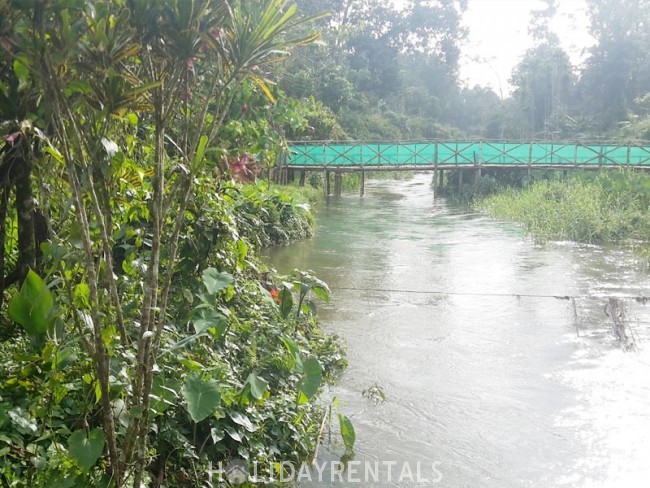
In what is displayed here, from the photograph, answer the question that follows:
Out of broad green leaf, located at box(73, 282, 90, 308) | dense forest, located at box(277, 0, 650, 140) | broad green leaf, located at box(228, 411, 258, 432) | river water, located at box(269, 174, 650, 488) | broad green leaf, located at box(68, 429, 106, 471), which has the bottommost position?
river water, located at box(269, 174, 650, 488)

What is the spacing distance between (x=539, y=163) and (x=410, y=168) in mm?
3127

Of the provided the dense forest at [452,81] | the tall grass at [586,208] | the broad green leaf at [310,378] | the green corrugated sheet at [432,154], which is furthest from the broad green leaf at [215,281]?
the dense forest at [452,81]

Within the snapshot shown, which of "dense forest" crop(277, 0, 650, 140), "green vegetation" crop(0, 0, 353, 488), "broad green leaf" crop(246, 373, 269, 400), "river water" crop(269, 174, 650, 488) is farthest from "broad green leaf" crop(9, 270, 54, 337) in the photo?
"dense forest" crop(277, 0, 650, 140)

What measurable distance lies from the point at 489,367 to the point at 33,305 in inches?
128

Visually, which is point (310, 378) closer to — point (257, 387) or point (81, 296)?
point (257, 387)

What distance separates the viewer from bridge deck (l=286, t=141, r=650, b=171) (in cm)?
1615

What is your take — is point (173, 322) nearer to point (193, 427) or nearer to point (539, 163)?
point (193, 427)

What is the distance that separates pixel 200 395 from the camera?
6.79 ft

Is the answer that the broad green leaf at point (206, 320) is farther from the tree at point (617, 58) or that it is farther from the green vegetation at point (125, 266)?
the tree at point (617, 58)

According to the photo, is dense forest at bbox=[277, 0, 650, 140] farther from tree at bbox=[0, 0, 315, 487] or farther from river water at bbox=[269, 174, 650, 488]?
tree at bbox=[0, 0, 315, 487]

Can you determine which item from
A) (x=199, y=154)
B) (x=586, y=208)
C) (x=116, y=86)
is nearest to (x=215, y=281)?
(x=199, y=154)

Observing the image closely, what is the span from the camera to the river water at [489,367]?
122 inches

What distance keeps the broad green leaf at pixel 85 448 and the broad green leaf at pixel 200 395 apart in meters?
0.28

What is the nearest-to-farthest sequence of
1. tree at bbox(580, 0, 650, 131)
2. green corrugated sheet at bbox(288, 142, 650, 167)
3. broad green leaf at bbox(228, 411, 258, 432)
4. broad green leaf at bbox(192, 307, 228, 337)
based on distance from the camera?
broad green leaf at bbox(192, 307, 228, 337) < broad green leaf at bbox(228, 411, 258, 432) < green corrugated sheet at bbox(288, 142, 650, 167) < tree at bbox(580, 0, 650, 131)
